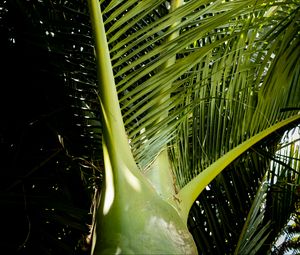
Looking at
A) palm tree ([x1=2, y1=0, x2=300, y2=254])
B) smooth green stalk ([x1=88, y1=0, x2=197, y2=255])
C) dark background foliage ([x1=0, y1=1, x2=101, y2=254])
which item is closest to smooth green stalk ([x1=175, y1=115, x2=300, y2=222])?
palm tree ([x1=2, y1=0, x2=300, y2=254])

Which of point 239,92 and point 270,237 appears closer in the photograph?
point 239,92

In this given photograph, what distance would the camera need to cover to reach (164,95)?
1.19m

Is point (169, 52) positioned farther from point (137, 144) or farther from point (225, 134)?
point (225, 134)

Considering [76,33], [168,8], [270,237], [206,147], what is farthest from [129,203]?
[270,237]

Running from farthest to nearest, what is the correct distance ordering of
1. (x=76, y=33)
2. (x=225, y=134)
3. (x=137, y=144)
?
(x=76, y=33) → (x=225, y=134) → (x=137, y=144)

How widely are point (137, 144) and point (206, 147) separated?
0.30 metres

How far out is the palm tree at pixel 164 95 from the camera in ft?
3.05

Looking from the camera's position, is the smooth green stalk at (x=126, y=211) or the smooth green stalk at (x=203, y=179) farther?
the smooth green stalk at (x=203, y=179)

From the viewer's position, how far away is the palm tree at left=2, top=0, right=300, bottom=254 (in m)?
0.93

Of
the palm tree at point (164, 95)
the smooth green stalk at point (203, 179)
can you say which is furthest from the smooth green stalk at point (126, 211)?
the smooth green stalk at point (203, 179)

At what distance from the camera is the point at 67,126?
68.9 inches

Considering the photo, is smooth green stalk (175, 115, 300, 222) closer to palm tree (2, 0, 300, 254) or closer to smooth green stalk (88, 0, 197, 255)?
palm tree (2, 0, 300, 254)

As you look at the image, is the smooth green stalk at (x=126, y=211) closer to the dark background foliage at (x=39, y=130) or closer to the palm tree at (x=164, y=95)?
the palm tree at (x=164, y=95)

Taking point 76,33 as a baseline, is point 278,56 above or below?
below
